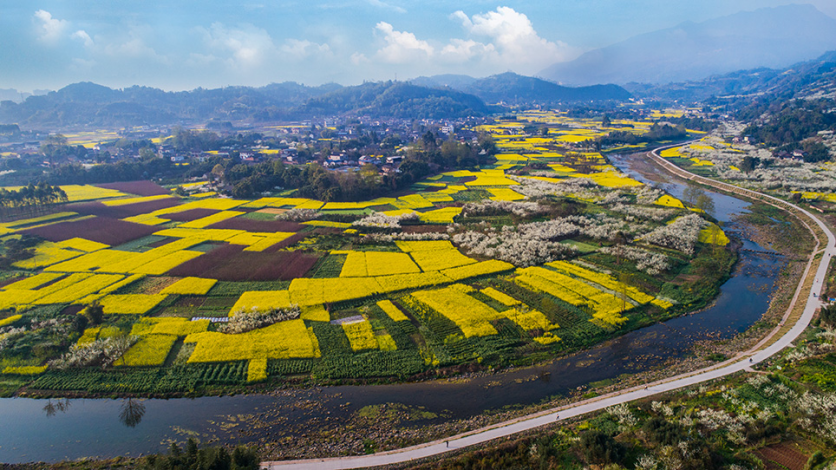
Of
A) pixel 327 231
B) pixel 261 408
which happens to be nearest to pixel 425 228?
pixel 327 231

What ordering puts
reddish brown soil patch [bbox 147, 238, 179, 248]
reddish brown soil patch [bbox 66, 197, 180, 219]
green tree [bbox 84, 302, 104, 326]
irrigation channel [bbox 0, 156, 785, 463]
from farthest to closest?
reddish brown soil patch [bbox 66, 197, 180, 219]
reddish brown soil patch [bbox 147, 238, 179, 248]
green tree [bbox 84, 302, 104, 326]
irrigation channel [bbox 0, 156, 785, 463]

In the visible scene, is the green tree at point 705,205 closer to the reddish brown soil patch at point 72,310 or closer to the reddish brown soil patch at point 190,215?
the reddish brown soil patch at point 190,215

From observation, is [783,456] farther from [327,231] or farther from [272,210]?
[272,210]

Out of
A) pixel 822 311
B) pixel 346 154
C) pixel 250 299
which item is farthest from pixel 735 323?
pixel 346 154

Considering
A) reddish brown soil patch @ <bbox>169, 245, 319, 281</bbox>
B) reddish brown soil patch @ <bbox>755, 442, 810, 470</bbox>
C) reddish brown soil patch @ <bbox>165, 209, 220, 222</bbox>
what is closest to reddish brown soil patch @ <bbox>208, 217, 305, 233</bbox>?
reddish brown soil patch @ <bbox>165, 209, 220, 222</bbox>

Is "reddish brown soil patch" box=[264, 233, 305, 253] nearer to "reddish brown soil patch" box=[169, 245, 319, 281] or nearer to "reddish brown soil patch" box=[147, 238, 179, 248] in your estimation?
"reddish brown soil patch" box=[169, 245, 319, 281]

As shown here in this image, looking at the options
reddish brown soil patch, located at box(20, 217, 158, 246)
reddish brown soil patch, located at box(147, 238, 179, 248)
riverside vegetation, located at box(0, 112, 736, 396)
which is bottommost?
riverside vegetation, located at box(0, 112, 736, 396)

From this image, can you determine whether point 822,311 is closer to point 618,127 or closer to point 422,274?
point 422,274

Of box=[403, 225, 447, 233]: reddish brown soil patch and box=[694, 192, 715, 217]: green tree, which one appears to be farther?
box=[694, 192, 715, 217]: green tree
